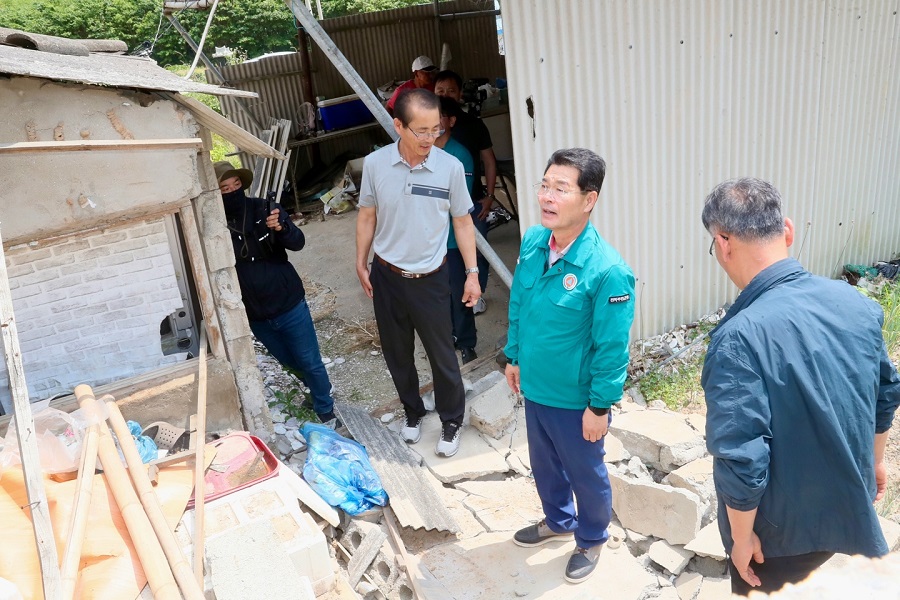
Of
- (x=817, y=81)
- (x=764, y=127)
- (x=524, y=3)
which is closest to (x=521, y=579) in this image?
(x=524, y=3)

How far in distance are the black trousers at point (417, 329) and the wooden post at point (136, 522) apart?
167 cm

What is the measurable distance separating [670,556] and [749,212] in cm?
211

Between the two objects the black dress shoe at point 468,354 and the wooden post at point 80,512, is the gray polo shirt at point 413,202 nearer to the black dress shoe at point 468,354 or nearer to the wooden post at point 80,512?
the black dress shoe at point 468,354

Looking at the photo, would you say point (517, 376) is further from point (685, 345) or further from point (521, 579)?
point (685, 345)

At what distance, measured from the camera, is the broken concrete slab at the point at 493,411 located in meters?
4.60

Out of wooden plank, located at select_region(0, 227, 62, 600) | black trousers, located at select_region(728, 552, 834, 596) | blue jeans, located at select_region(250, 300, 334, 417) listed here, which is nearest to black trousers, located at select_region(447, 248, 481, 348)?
blue jeans, located at select_region(250, 300, 334, 417)

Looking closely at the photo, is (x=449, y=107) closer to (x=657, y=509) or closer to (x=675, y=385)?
(x=675, y=385)

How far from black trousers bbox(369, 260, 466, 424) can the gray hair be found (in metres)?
2.20

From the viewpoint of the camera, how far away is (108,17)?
22.1 metres

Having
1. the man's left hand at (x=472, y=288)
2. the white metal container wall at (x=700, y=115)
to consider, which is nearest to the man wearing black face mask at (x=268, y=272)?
the man's left hand at (x=472, y=288)

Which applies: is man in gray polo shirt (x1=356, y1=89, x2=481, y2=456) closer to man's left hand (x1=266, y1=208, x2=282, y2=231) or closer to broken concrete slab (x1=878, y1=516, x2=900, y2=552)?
man's left hand (x1=266, y1=208, x2=282, y2=231)

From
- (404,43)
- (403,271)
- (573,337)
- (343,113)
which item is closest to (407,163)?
(403,271)

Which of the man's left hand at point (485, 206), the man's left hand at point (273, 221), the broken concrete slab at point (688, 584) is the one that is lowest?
the broken concrete slab at point (688, 584)

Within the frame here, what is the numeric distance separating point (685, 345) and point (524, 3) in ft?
9.29
